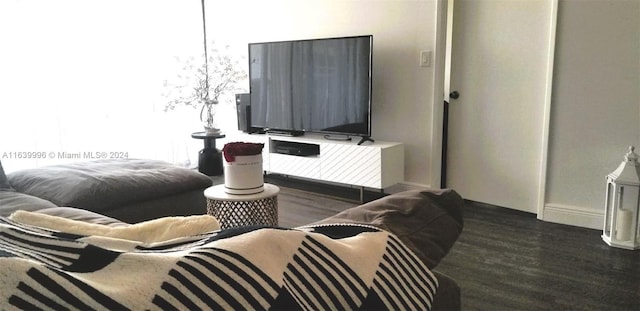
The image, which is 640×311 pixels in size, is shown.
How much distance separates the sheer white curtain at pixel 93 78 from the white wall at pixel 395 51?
53.0 inches

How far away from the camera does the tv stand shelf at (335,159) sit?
12.0 ft

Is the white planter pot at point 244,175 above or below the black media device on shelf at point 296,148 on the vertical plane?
above

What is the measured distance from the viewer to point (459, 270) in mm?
2525

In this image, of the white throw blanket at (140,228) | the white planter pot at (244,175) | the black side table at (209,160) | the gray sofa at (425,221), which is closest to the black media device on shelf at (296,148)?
the black side table at (209,160)

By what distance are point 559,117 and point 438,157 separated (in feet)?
3.12

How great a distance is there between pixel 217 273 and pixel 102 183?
82.7 inches

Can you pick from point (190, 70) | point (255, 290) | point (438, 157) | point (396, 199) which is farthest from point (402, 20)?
point (255, 290)

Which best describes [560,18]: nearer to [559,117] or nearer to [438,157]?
[559,117]

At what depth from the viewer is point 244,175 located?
2018 mm

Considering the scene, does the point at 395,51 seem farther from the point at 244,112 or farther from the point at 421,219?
the point at 421,219

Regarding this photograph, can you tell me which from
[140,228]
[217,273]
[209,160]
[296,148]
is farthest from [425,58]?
[217,273]

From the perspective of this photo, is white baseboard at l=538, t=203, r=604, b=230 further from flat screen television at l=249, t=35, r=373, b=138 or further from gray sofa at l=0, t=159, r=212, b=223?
gray sofa at l=0, t=159, r=212, b=223

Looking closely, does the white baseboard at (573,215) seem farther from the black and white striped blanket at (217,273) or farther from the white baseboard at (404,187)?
the black and white striped blanket at (217,273)

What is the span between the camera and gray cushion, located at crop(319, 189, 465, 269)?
2.71ft
